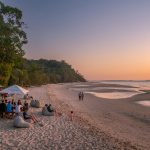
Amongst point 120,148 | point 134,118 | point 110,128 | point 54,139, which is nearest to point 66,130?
point 54,139

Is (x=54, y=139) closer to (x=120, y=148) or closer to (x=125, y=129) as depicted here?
(x=120, y=148)

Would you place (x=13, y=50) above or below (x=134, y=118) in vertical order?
above

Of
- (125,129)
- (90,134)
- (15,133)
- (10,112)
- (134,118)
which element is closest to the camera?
(15,133)

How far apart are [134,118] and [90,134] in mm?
12263

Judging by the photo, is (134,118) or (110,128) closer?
(110,128)

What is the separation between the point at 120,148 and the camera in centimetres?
1421

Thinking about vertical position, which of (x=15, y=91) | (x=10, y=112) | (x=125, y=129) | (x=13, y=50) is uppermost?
(x=13, y=50)

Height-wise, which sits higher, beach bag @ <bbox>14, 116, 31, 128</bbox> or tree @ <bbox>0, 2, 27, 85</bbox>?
tree @ <bbox>0, 2, 27, 85</bbox>

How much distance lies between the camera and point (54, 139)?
579 inches

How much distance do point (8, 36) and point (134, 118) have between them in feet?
48.3

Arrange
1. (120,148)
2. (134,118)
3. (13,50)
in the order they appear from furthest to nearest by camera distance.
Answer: (13,50) → (134,118) → (120,148)

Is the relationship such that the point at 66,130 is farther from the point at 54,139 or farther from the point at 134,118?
the point at 134,118

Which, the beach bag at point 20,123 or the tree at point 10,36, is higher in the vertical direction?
the tree at point 10,36

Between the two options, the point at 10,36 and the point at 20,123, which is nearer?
the point at 20,123
